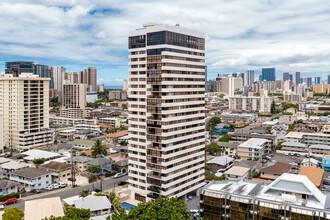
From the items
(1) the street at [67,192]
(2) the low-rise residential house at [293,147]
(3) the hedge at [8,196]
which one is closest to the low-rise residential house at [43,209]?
(1) the street at [67,192]

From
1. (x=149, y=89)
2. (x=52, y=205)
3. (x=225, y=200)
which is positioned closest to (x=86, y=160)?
(x=52, y=205)

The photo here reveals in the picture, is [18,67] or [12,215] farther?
[18,67]

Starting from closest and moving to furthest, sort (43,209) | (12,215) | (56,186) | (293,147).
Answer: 1. (12,215)
2. (43,209)
3. (56,186)
4. (293,147)

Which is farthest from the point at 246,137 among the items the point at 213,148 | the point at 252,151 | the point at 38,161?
the point at 38,161

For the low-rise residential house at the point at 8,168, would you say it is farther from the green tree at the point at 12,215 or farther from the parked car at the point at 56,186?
the green tree at the point at 12,215

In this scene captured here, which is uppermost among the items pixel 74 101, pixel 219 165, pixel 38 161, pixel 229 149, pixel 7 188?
pixel 74 101

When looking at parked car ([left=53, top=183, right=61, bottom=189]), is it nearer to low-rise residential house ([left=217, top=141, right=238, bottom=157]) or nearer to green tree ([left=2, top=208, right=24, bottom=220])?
green tree ([left=2, top=208, right=24, bottom=220])

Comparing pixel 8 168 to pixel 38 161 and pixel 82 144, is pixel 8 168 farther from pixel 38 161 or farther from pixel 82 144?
pixel 82 144
